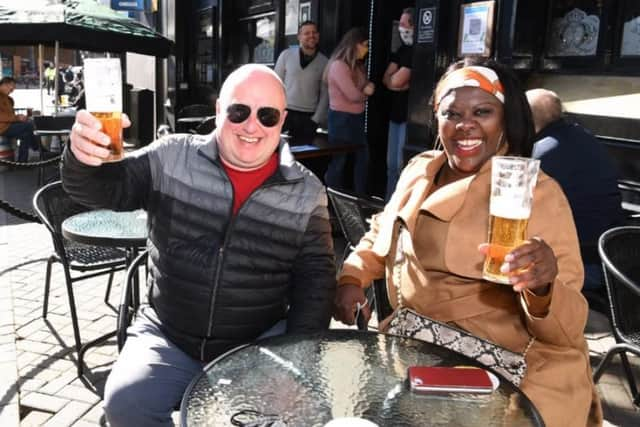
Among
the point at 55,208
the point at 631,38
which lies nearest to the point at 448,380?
the point at 55,208

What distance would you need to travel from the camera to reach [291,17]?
334 inches

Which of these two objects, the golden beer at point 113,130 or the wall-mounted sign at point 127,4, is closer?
the golden beer at point 113,130

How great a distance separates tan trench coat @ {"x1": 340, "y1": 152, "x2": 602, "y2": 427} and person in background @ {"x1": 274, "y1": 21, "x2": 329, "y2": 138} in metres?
4.68

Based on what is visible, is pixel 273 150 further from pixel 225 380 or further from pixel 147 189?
pixel 225 380

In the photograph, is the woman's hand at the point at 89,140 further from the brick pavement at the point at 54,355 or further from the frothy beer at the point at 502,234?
the brick pavement at the point at 54,355

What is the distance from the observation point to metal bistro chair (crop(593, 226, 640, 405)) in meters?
2.62

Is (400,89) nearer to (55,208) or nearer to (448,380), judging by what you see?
(55,208)

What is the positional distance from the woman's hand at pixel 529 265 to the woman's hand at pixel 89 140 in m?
1.09

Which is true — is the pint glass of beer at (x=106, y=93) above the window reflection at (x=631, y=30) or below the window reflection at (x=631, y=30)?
below

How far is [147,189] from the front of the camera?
221cm

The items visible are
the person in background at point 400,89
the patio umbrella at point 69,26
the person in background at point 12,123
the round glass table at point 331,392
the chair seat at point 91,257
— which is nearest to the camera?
the round glass table at point 331,392

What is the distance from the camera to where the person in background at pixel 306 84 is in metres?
6.77

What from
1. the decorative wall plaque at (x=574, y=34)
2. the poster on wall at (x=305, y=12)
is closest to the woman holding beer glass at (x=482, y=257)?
the decorative wall plaque at (x=574, y=34)

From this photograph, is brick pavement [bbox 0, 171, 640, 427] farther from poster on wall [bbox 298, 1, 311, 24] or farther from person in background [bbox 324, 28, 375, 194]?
poster on wall [bbox 298, 1, 311, 24]
